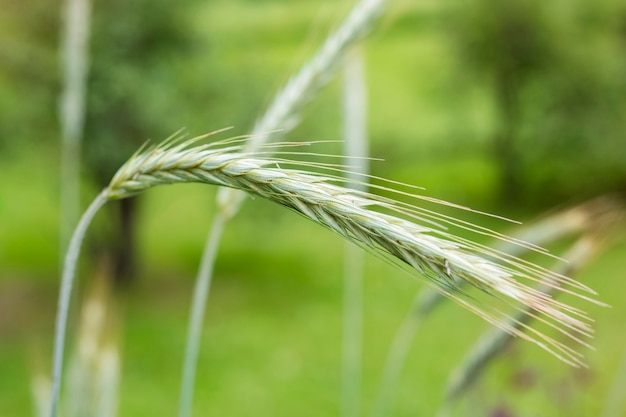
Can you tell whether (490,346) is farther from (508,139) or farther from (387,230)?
(508,139)

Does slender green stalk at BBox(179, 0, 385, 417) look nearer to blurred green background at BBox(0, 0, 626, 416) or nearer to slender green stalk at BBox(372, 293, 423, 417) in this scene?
slender green stalk at BBox(372, 293, 423, 417)

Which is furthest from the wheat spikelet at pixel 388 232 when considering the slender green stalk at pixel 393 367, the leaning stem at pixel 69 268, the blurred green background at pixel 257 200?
the blurred green background at pixel 257 200

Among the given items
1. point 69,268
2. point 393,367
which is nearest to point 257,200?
point 393,367

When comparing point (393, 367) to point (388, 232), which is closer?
point (388, 232)

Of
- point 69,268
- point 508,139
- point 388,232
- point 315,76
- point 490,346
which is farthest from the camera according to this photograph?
point 508,139

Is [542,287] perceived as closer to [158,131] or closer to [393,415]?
[393,415]

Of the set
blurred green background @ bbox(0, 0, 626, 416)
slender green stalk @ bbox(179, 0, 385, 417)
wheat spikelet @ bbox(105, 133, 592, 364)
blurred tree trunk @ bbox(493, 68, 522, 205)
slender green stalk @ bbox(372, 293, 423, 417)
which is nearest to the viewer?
A: wheat spikelet @ bbox(105, 133, 592, 364)

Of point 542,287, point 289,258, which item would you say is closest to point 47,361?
point 289,258

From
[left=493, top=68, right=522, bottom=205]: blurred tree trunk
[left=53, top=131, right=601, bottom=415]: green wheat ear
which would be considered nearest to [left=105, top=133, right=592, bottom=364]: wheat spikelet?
→ [left=53, top=131, right=601, bottom=415]: green wheat ear
